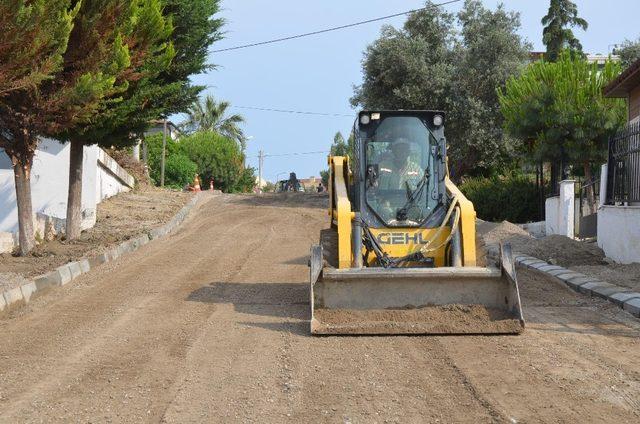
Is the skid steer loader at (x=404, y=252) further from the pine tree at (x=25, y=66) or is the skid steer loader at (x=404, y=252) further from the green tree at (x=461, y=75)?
the green tree at (x=461, y=75)

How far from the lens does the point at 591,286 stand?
10820 mm

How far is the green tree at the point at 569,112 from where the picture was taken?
71.9 feet

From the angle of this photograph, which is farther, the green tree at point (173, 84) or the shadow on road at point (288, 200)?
the shadow on road at point (288, 200)

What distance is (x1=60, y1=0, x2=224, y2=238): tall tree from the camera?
48.4 feet

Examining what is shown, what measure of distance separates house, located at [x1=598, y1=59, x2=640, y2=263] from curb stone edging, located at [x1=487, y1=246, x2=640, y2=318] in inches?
49.3

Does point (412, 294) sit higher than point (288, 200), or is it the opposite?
point (288, 200)

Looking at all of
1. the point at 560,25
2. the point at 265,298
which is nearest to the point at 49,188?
the point at 265,298

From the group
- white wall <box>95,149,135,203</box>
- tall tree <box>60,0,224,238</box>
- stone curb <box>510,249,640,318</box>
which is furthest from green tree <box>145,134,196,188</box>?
stone curb <box>510,249,640,318</box>

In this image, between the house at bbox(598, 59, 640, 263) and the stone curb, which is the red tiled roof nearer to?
the house at bbox(598, 59, 640, 263)

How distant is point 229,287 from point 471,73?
2212 centimetres

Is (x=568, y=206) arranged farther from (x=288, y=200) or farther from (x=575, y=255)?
(x=288, y=200)

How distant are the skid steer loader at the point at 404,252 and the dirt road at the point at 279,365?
42cm

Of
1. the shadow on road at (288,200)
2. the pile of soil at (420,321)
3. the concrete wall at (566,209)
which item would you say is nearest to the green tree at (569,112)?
the concrete wall at (566,209)

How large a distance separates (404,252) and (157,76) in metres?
9.65
